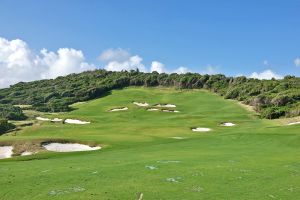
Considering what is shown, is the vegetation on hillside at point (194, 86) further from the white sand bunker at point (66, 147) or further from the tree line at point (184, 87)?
the white sand bunker at point (66, 147)

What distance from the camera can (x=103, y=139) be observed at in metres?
46.9

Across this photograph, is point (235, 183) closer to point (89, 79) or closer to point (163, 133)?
point (163, 133)

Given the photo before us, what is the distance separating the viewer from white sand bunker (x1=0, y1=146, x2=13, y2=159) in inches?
1590

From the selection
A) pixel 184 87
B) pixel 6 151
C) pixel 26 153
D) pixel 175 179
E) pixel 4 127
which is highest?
pixel 184 87

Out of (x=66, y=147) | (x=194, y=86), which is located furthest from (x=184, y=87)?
(x=66, y=147)

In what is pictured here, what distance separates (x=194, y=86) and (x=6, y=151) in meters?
114

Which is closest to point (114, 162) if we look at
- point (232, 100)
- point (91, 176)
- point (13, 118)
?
point (91, 176)

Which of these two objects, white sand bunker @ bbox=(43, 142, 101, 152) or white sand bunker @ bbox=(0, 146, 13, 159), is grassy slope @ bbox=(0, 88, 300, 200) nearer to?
white sand bunker @ bbox=(43, 142, 101, 152)

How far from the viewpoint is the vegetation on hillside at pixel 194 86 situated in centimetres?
9628

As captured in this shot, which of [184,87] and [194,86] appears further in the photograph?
[184,87]

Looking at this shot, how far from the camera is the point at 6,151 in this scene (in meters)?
41.8

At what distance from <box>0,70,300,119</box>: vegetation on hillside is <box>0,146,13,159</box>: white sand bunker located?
180ft

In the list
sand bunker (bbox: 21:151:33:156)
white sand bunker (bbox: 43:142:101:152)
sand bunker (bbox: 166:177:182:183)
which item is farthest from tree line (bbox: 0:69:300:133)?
sand bunker (bbox: 166:177:182:183)

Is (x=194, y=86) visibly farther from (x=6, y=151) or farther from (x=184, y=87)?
(x=6, y=151)
